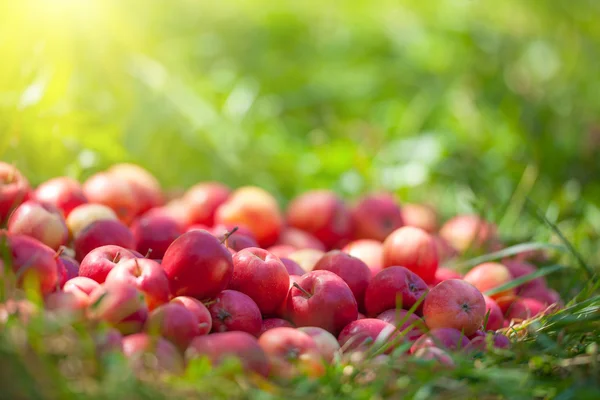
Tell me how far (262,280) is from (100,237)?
674 mm

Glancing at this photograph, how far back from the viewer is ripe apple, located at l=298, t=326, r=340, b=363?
1917 mm

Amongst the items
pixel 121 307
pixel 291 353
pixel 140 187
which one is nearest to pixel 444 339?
pixel 291 353

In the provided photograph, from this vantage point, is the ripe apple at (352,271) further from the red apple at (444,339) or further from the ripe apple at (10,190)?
the ripe apple at (10,190)

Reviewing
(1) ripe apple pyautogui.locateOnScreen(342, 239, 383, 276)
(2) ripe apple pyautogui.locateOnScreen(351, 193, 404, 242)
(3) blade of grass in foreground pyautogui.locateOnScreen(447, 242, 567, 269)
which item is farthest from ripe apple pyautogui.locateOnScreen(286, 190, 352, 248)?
(3) blade of grass in foreground pyautogui.locateOnScreen(447, 242, 567, 269)

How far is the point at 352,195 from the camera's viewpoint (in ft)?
14.2

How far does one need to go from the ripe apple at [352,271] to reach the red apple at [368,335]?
27 cm

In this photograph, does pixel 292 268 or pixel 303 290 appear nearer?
pixel 303 290

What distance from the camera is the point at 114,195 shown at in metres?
3.08

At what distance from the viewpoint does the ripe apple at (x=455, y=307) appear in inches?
84.4

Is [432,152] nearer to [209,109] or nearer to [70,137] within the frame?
[209,109]

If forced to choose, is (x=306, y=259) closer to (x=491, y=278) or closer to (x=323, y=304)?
(x=323, y=304)

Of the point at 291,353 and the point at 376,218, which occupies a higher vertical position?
the point at 376,218

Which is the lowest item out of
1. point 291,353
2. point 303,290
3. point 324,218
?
point 291,353

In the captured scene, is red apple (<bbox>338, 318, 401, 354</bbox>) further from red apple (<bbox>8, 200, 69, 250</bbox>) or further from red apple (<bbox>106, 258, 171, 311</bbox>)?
red apple (<bbox>8, 200, 69, 250</bbox>)
